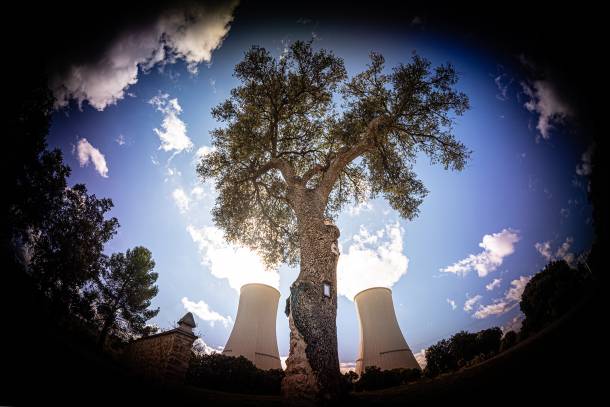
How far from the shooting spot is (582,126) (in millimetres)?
6203

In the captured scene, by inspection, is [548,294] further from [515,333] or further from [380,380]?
[380,380]

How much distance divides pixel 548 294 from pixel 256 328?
18758 mm

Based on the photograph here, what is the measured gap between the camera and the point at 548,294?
555 inches

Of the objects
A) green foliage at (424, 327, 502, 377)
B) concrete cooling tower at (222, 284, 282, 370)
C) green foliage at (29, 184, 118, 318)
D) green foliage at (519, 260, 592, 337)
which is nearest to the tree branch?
concrete cooling tower at (222, 284, 282, 370)

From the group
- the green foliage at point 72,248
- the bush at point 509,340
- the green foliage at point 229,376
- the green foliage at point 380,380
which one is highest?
the green foliage at point 72,248

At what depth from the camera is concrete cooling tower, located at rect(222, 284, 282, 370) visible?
534 inches

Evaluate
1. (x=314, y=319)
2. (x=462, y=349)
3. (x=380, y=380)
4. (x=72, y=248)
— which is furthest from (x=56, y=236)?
(x=462, y=349)

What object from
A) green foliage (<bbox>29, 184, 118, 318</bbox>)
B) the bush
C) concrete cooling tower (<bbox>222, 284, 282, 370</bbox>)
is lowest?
the bush

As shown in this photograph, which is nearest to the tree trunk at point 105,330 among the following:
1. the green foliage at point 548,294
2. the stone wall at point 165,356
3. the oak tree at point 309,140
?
the stone wall at point 165,356

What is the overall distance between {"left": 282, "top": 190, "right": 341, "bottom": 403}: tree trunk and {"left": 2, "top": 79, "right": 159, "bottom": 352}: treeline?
533 centimetres

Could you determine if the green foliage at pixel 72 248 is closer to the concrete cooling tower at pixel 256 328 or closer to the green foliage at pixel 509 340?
the concrete cooling tower at pixel 256 328

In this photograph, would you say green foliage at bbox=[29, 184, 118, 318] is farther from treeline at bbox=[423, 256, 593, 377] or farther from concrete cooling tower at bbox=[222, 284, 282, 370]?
treeline at bbox=[423, 256, 593, 377]

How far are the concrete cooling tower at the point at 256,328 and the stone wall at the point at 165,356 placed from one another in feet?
16.3

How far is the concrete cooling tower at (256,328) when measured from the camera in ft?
44.5
